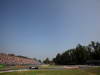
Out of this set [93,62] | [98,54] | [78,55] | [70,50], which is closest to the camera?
[93,62]

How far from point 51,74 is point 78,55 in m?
95.4

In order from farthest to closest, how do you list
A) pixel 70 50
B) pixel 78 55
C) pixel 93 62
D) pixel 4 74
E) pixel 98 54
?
pixel 70 50 → pixel 78 55 → pixel 98 54 → pixel 93 62 → pixel 4 74

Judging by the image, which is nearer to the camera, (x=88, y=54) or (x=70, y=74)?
(x=70, y=74)

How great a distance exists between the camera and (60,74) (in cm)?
3550

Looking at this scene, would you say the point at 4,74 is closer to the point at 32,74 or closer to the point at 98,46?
the point at 32,74

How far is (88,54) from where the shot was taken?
124 meters

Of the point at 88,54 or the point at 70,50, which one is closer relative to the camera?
the point at 88,54

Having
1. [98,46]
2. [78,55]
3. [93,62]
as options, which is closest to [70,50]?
[78,55]

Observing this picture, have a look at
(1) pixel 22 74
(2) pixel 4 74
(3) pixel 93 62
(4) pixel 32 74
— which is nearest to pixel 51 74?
(4) pixel 32 74

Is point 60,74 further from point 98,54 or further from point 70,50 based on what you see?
point 70,50

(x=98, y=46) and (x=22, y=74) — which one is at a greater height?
(x=98, y=46)

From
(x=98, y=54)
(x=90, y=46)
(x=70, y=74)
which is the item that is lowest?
(x=70, y=74)

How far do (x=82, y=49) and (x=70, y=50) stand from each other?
60.8 feet

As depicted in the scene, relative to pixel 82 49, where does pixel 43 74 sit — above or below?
below
